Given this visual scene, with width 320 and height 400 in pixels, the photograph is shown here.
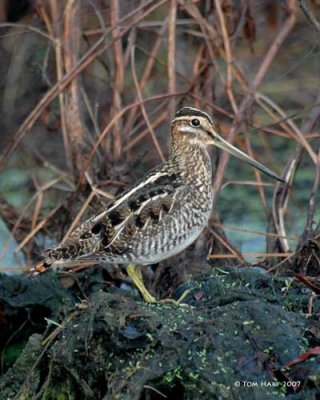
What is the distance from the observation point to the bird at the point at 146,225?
5.41m

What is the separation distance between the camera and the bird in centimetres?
541

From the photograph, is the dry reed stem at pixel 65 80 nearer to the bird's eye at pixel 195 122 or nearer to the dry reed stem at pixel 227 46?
the dry reed stem at pixel 227 46

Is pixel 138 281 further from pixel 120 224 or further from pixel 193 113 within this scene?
pixel 193 113

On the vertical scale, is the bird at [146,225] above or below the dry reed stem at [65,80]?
below

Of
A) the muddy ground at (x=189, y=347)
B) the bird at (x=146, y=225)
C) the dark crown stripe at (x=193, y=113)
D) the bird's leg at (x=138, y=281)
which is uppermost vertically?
the dark crown stripe at (x=193, y=113)

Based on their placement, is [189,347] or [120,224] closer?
[189,347]

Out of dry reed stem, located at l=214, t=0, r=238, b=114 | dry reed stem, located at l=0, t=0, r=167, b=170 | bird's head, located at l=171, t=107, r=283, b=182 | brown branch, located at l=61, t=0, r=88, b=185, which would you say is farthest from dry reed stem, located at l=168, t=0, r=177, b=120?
bird's head, located at l=171, t=107, r=283, b=182

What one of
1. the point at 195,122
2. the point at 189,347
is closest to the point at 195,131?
the point at 195,122

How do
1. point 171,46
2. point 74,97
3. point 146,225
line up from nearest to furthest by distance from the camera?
1. point 146,225
2. point 171,46
3. point 74,97

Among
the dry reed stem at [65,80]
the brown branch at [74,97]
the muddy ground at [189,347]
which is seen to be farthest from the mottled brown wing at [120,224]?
the brown branch at [74,97]

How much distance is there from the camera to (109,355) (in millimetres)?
4676

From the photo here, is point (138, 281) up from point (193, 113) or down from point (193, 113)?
down

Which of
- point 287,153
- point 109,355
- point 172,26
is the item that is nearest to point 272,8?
point 287,153

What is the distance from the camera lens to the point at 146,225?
5.44 m
